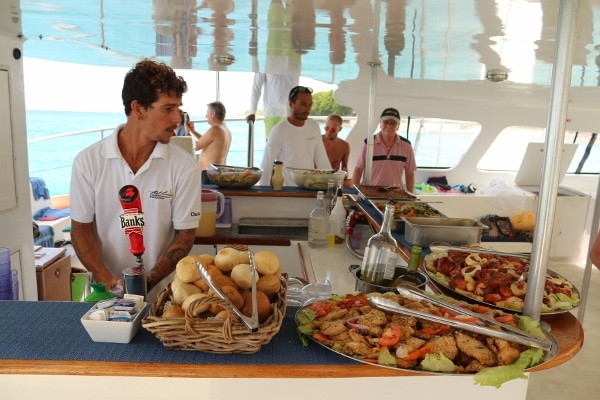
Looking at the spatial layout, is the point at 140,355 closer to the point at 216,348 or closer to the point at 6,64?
the point at 216,348

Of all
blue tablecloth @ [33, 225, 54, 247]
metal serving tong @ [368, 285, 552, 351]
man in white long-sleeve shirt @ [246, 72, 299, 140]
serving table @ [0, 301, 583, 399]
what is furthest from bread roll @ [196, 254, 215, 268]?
man in white long-sleeve shirt @ [246, 72, 299, 140]

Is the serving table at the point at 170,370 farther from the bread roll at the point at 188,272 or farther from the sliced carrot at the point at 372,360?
the bread roll at the point at 188,272

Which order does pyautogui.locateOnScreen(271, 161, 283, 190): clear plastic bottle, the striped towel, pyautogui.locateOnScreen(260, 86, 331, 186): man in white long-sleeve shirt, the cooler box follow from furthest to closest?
1. the striped towel
2. pyautogui.locateOnScreen(260, 86, 331, 186): man in white long-sleeve shirt
3. pyautogui.locateOnScreen(271, 161, 283, 190): clear plastic bottle
4. the cooler box

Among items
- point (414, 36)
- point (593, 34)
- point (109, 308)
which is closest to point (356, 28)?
point (414, 36)

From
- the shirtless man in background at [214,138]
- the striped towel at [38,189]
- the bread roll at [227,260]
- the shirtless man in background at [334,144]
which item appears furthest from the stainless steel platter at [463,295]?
the striped towel at [38,189]

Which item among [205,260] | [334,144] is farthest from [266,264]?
[334,144]

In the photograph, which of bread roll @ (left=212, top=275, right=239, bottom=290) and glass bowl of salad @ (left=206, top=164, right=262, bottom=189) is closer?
bread roll @ (left=212, top=275, right=239, bottom=290)

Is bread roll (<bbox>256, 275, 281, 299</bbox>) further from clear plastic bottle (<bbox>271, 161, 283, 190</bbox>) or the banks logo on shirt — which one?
clear plastic bottle (<bbox>271, 161, 283, 190</bbox>)

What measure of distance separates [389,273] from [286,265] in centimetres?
166

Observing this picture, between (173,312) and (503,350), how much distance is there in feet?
2.75

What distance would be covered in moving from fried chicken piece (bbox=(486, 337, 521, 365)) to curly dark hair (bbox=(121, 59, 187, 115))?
1700 mm

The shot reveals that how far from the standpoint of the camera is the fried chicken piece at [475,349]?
116cm

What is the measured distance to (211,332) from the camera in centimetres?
113

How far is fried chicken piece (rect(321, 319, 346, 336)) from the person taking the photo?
1.27 metres
